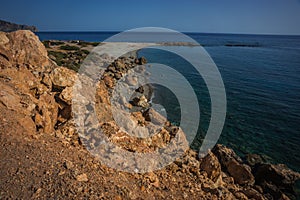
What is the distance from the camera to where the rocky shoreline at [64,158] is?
3659 millimetres

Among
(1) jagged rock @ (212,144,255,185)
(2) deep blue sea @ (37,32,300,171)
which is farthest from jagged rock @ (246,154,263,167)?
(1) jagged rock @ (212,144,255,185)

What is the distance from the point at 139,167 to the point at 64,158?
1.95 meters

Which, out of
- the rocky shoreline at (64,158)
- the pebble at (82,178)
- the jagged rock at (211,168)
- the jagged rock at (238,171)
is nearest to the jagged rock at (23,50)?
the rocky shoreline at (64,158)

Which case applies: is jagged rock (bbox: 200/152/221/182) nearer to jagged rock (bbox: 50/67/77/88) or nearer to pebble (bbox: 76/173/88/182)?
pebble (bbox: 76/173/88/182)

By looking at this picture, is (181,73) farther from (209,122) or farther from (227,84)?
(209,122)

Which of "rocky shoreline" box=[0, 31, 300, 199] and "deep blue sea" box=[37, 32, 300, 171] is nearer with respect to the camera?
"rocky shoreline" box=[0, 31, 300, 199]

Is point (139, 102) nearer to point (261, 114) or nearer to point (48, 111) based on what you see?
point (48, 111)

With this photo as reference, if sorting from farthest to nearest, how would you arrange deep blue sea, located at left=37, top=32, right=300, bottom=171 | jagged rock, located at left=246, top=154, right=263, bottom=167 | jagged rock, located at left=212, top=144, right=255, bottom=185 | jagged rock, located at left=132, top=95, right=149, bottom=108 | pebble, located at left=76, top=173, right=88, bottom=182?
jagged rock, located at left=132, top=95, right=149, bottom=108 → deep blue sea, located at left=37, top=32, right=300, bottom=171 → jagged rock, located at left=246, top=154, right=263, bottom=167 → jagged rock, located at left=212, top=144, right=255, bottom=185 → pebble, located at left=76, top=173, right=88, bottom=182

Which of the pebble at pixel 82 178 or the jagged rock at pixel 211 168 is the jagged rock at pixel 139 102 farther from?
the pebble at pixel 82 178

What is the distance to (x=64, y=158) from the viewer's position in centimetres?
435

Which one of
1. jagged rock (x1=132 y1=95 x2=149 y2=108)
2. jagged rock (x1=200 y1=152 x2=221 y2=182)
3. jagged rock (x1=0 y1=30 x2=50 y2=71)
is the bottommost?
jagged rock (x1=132 y1=95 x2=149 y2=108)

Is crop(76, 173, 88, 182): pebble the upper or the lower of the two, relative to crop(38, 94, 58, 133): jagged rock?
lower

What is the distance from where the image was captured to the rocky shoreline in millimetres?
3659

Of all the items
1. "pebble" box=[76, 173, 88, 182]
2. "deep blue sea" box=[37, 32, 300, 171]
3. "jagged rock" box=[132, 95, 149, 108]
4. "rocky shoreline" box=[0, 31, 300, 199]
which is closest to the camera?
"rocky shoreline" box=[0, 31, 300, 199]
